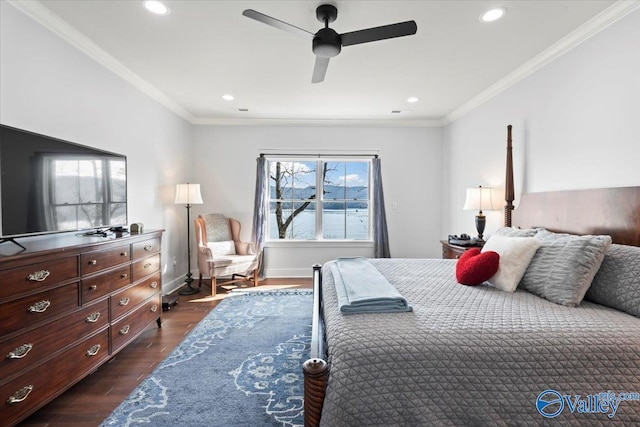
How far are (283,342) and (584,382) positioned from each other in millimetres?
2088

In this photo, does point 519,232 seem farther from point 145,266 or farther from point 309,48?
point 145,266

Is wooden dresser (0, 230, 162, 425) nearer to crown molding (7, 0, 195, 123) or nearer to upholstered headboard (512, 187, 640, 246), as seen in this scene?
crown molding (7, 0, 195, 123)

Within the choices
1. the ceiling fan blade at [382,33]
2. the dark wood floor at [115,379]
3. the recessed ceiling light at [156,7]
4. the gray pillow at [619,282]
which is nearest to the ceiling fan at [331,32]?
the ceiling fan blade at [382,33]

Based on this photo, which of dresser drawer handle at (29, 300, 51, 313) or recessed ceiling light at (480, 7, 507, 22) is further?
recessed ceiling light at (480, 7, 507, 22)

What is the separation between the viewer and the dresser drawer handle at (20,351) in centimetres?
150

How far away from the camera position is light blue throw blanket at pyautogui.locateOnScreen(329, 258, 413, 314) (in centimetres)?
151

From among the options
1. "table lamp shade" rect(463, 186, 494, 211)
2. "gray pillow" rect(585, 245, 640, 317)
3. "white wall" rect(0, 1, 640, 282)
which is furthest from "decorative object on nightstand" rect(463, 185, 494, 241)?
"gray pillow" rect(585, 245, 640, 317)

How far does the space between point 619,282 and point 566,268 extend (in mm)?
225

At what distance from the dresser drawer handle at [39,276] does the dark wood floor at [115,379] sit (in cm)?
86

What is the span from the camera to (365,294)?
63.6 inches

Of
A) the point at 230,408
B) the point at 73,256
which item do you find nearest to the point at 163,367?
the point at 230,408

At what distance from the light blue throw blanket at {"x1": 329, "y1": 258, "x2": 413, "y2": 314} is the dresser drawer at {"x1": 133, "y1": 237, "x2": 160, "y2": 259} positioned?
171 centimetres

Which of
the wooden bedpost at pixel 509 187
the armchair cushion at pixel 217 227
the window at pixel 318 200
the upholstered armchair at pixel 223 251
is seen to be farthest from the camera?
the window at pixel 318 200

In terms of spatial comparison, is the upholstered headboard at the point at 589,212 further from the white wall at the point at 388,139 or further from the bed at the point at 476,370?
the bed at the point at 476,370
